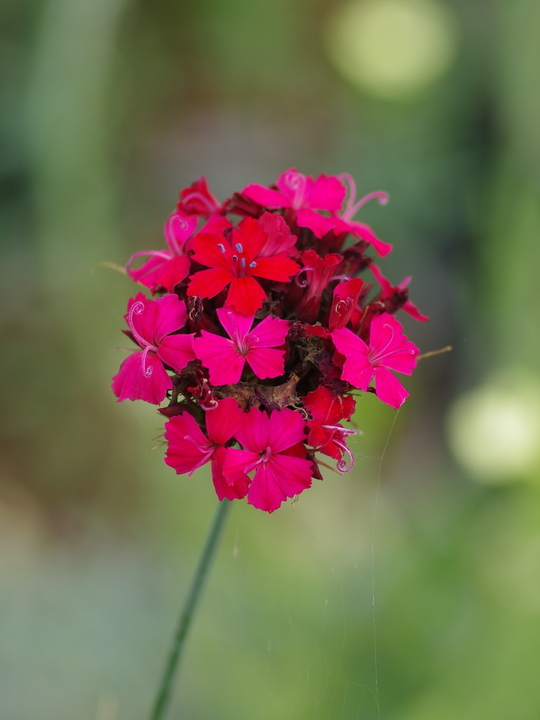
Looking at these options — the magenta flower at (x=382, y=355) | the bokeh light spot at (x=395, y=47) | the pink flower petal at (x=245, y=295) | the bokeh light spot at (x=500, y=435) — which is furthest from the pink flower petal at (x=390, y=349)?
the bokeh light spot at (x=395, y=47)

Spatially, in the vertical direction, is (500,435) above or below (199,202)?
below

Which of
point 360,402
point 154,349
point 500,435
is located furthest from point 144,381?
point 500,435

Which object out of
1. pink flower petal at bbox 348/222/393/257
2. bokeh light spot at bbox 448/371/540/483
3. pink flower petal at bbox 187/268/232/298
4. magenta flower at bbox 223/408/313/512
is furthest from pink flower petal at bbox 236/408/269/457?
bokeh light spot at bbox 448/371/540/483

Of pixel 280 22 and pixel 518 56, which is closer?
pixel 518 56

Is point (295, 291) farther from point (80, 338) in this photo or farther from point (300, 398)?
point (80, 338)

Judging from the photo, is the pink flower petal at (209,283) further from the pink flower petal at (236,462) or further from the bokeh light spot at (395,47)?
the bokeh light spot at (395,47)

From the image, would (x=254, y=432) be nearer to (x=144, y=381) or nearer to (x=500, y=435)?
(x=144, y=381)

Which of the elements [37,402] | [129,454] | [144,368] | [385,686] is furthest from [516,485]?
[37,402]
